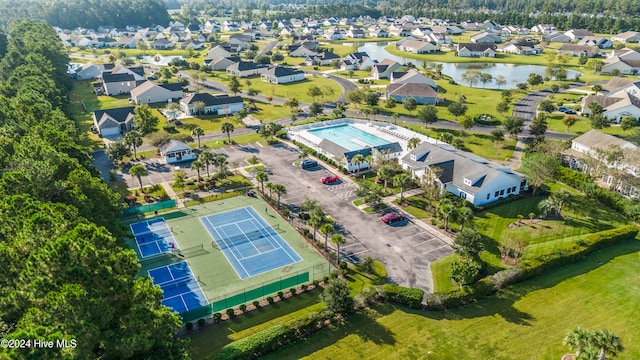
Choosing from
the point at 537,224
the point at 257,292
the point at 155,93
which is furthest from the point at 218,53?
the point at 257,292

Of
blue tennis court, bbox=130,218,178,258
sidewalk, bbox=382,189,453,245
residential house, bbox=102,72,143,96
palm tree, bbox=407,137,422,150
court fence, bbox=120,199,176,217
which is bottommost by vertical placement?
sidewalk, bbox=382,189,453,245

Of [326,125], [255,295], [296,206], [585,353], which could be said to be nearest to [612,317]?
[585,353]

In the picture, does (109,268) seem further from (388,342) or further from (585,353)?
(585,353)

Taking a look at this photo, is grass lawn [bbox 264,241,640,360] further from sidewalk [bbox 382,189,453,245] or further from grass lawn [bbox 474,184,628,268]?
sidewalk [bbox 382,189,453,245]

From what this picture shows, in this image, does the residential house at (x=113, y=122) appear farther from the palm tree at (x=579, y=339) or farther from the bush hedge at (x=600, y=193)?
the palm tree at (x=579, y=339)

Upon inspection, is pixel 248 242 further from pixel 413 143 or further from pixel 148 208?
pixel 413 143

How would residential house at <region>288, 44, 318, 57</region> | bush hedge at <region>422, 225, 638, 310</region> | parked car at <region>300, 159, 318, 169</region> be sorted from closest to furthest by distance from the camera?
bush hedge at <region>422, 225, 638, 310</region>, parked car at <region>300, 159, 318, 169</region>, residential house at <region>288, 44, 318, 57</region>

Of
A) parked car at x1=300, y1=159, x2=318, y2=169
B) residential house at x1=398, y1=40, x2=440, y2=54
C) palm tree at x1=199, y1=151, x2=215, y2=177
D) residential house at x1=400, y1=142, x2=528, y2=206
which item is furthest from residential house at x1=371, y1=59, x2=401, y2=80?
palm tree at x1=199, y1=151, x2=215, y2=177
